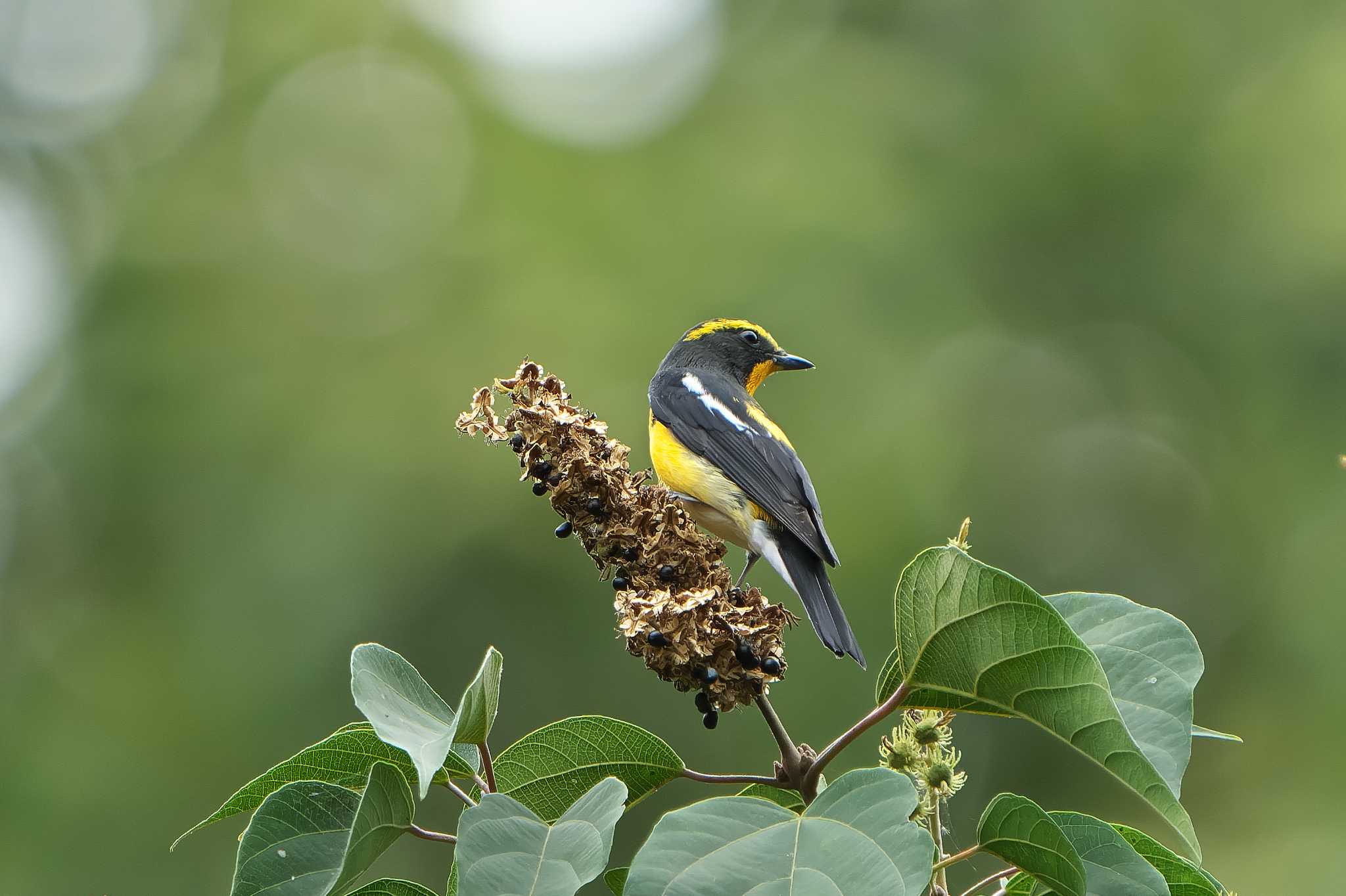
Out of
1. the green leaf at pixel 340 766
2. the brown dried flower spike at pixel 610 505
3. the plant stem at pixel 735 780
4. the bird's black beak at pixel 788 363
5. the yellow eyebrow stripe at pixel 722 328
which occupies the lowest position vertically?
the plant stem at pixel 735 780

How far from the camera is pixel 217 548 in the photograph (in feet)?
36.8

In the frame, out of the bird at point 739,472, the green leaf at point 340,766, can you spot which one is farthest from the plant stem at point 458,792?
the bird at point 739,472

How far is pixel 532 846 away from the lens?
5.43ft

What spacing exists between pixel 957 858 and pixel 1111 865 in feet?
0.69

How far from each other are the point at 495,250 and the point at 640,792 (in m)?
11.4

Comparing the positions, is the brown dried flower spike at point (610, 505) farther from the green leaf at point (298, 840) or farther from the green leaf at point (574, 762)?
the green leaf at point (298, 840)

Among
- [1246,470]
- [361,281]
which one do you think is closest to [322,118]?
[361,281]

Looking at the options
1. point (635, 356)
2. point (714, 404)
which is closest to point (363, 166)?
point (635, 356)

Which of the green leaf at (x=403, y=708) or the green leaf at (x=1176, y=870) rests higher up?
the green leaf at (x=403, y=708)

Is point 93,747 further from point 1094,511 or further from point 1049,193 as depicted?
point 1049,193

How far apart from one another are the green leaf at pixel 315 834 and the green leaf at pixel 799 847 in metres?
0.37

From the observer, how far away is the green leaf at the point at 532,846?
1548 millimetres

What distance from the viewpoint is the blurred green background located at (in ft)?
34.1

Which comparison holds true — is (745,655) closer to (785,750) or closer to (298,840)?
(785,750)
